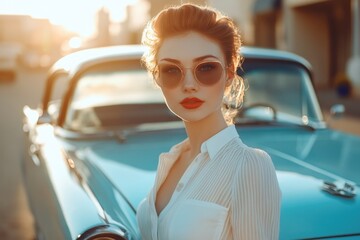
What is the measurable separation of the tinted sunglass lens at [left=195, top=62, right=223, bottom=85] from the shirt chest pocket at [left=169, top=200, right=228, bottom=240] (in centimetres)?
35

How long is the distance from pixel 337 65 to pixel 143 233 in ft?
68.8

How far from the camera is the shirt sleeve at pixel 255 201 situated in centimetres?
159

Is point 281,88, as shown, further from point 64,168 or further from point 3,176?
point 3,176

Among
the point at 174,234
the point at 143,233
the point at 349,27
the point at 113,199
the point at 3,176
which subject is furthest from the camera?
the point at 349,27

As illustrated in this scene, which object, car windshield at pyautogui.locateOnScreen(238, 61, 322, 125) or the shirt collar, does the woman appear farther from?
car windshield at pyautogui.locateOnScreen(238, 61, 322, 125)

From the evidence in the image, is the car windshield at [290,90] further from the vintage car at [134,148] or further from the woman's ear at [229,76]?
the woman's ear at [229,76]

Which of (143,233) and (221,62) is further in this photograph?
(143,233)

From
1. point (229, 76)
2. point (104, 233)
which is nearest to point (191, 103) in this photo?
point (229, 76)

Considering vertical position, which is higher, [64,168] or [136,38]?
[64,168]

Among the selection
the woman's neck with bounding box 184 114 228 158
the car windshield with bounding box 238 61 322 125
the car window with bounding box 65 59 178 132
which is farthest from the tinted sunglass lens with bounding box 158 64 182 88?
the car windshield with bounding box 238 61 322 125

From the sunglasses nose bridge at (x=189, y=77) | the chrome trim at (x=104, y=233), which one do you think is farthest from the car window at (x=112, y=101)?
the sunglasses nose bridge at (x=189, y=77)

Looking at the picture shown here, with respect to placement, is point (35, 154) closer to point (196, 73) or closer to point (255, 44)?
point (196, 73)

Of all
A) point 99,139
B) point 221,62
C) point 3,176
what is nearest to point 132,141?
point 99,139

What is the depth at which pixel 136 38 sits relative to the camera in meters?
47.6
